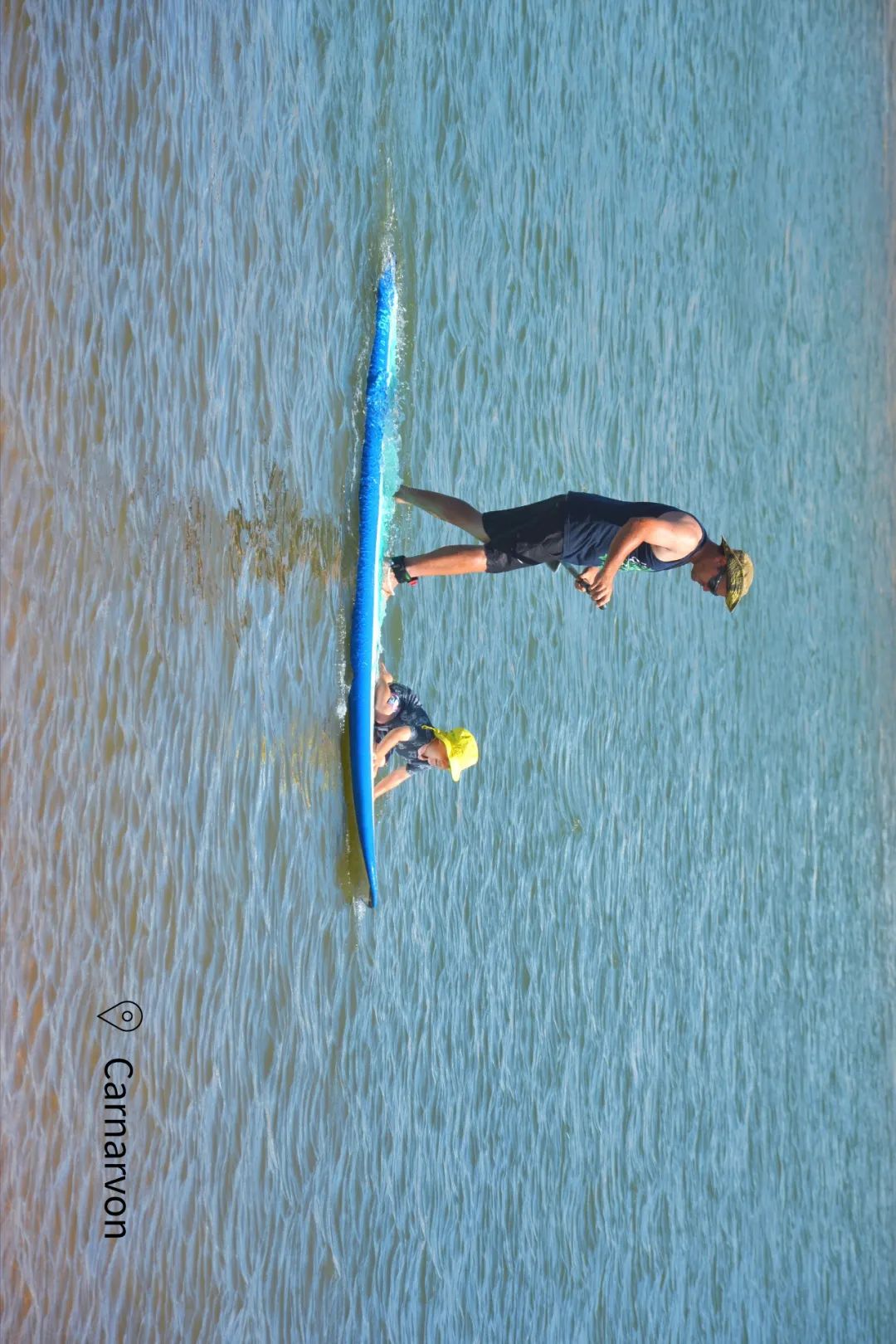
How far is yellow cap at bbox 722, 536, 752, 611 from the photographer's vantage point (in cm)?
343

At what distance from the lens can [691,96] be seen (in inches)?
143

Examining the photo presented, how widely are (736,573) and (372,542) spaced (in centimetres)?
112

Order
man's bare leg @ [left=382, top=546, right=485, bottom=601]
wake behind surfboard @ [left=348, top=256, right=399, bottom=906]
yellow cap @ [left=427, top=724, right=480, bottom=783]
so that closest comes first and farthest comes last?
1. wake behind surfboard @ [left=348, top=256, right=399, bottom=906]
2. man's bare leg @ [left=382, top=546, right=485, bottom=601]
3. yellow cap @ [left=427, top=724, right=480, bottom=783]

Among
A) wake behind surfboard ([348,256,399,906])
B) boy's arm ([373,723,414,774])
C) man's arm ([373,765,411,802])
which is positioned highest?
wake behind surfboard ([348,256,399,906])

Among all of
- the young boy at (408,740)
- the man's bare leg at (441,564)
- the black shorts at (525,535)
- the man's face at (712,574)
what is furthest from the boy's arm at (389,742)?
the man's face at (712,574)

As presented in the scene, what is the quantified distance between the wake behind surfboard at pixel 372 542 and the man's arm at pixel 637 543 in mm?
570

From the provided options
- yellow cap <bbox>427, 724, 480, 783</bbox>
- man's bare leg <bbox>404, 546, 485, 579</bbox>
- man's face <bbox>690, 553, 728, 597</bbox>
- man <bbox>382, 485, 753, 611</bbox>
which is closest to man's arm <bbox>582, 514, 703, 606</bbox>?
man <bbox>382, 485, 753, 611</bbox>

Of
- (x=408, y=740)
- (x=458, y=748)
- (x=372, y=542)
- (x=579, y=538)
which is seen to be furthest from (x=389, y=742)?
(x=579, y=538)

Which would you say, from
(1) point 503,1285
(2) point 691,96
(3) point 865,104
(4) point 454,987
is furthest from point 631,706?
(3) point 865,104

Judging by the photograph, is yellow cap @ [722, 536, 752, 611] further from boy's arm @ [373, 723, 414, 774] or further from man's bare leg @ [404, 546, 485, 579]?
boy's arm @ [373, 723, 414, 774]

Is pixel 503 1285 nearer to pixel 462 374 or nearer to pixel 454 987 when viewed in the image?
pixel 454 987

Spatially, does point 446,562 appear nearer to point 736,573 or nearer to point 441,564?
point 441,564

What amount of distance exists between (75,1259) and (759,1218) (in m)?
2.08

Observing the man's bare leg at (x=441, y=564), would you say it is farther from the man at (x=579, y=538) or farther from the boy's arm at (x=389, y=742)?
the boy's arm at (x=389, y=742)
